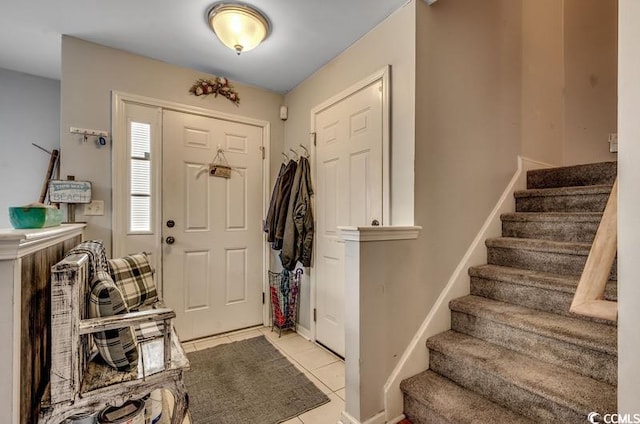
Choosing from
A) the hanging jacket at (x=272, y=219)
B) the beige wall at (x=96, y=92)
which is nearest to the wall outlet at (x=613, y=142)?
the hanging jacket at (x=272, y=219)

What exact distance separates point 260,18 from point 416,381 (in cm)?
244

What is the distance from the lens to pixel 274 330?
113 inches

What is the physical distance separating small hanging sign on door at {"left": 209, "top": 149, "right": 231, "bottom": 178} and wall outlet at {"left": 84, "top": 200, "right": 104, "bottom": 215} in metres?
0.87

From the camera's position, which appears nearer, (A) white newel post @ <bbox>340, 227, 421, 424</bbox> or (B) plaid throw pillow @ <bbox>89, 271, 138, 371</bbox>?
(B) plaid throw pillow @ <bbox>89, 271, 138, 371</bbox>

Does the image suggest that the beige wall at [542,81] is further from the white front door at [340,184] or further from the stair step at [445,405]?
the stair step at [445,405]

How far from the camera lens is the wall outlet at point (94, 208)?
2.15 meters

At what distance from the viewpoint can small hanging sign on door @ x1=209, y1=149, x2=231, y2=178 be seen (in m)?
2.69

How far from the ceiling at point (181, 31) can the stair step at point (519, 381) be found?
6.92 feet

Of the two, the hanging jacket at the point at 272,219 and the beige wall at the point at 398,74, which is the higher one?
the beige wall at the point at 398,74

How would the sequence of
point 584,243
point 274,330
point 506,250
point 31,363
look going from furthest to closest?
1. point 274,330
2. point 506,250
3. point 584,243
4. point 31,363

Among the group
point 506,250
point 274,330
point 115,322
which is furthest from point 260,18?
point 274,330

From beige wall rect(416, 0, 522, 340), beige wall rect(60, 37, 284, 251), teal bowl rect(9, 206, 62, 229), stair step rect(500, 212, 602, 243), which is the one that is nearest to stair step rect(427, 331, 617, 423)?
beige wall rect(416, 0, 522, 340)

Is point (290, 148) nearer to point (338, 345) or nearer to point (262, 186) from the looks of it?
point (262, 186)

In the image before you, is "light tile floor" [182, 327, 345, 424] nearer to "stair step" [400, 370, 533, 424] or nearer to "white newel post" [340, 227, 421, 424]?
"white newel post" [340, 227, 421, 424]
